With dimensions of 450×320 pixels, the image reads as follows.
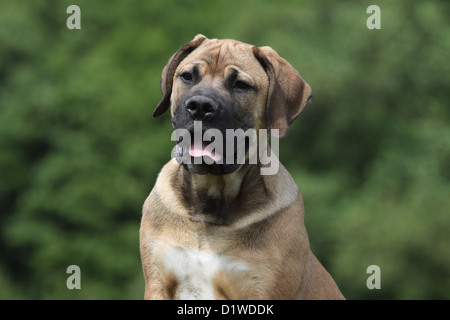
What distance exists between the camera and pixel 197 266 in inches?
213

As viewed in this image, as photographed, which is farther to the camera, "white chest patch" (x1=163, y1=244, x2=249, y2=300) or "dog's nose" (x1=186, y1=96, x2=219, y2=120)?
"white chest patch" (x1=163, y1=244, x2=249, y2=300)

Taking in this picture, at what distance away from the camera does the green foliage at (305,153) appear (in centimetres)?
3497

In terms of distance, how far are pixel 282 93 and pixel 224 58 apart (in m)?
0.44

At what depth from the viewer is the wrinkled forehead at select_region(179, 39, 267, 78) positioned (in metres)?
5.53

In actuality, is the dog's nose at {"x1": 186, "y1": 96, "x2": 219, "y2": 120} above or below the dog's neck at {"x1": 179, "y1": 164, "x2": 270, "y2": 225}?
above

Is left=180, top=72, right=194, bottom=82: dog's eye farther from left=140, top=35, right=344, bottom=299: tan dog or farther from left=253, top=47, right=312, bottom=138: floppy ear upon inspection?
left=253, top=47, right=312, bottom=138: floppy ear

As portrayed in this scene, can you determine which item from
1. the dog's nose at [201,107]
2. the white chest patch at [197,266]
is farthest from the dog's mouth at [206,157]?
the white chest patch at [197,266]

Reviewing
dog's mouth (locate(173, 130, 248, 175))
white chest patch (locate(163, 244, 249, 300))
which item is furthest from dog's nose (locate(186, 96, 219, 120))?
white chest patch (locate(163, 244, 249, 300))

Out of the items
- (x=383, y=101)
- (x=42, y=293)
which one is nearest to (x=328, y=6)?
(x=383, y=101)

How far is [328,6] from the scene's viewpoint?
46.5 meters

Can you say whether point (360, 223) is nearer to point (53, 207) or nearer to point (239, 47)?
point (53, 207)

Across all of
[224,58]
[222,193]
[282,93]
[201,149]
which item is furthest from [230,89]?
[222,193]

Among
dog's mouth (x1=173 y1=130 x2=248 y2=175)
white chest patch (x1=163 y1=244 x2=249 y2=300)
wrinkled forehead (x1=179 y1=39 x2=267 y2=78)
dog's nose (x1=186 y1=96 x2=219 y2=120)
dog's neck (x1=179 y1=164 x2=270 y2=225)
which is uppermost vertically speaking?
wrinkled forehead (x1=179 y1=39 x2=267 y2=78)

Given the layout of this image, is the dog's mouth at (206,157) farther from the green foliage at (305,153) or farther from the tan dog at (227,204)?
the green foliage at (305,153)
